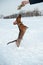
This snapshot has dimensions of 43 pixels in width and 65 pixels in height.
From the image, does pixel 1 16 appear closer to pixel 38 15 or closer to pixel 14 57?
pixel 38 15

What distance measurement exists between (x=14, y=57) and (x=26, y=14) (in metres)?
0.67

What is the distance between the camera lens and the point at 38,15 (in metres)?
0.99

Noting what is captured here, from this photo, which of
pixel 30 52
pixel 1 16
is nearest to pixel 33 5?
pixel 1 16

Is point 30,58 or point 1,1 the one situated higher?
point 30,58

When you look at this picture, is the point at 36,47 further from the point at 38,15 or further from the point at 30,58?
the point at 38,15

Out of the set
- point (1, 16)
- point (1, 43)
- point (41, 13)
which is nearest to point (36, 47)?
point (1, 43)

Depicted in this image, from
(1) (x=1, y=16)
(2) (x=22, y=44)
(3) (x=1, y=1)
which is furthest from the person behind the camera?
(3) (x=1, y=1)

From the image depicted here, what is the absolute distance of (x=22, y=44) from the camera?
0.64m

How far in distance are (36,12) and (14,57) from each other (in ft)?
1.69

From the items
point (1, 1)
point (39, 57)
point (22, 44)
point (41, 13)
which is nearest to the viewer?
point (39, 57)

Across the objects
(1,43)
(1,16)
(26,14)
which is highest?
(1,43)

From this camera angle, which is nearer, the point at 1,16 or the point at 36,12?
the point at 36,12

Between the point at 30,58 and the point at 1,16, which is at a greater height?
the point at 30,58

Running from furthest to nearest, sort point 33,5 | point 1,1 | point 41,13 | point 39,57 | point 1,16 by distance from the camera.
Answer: point 1,1 → point 1,16 → point 33,5 → point 41,13 → point 39,57
